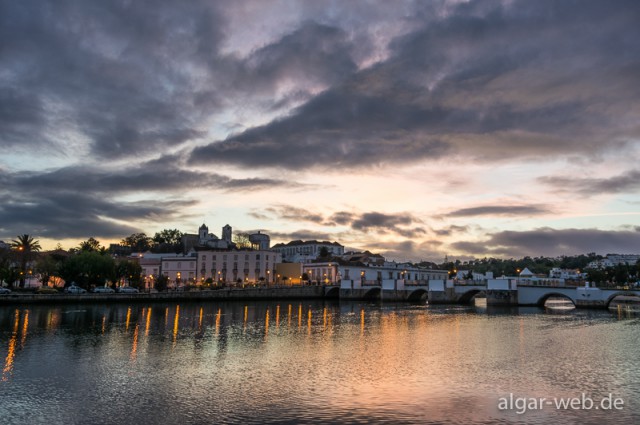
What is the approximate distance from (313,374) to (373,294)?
304 feet

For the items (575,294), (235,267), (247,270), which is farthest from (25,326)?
(575,294)

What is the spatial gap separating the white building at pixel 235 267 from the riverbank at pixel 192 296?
45.1 ft

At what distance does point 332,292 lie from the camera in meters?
120

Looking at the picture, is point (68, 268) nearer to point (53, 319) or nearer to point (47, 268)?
point (47, 268)

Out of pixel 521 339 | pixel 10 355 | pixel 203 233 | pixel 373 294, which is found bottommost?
pixel 10 355

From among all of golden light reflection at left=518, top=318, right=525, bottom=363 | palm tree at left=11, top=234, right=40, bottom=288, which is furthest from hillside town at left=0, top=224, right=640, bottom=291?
golden light reflection at left=518, top=318, right=525, bottom=363

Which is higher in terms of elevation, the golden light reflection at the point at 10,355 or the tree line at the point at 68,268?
the tree line at the point at 68,268

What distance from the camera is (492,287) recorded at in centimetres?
9069

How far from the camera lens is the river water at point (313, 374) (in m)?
20.8

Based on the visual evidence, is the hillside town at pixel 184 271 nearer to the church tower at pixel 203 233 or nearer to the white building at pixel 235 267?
the white building at pixel 235 267

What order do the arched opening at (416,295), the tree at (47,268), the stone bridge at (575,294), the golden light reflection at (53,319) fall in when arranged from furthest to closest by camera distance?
the arched opening at (416,295), the tree at (47,268), the stone bridge at (575,294), the golden light reflection at (53,319)

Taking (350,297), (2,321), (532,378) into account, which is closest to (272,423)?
(532,378)

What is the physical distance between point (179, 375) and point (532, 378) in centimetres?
1882

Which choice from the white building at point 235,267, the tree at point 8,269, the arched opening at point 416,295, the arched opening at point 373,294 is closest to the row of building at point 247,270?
the white building at point 235,267
